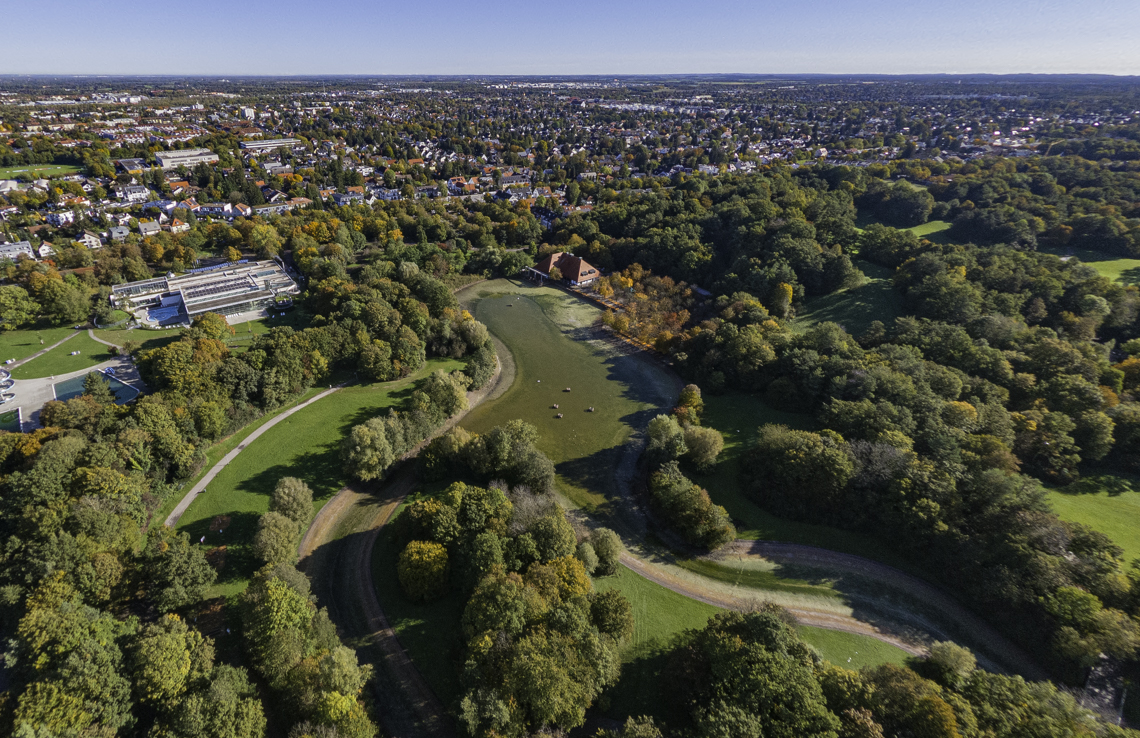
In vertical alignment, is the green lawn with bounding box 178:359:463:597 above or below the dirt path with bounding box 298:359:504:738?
above

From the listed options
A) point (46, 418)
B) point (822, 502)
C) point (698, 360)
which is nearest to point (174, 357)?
point (46, 418)

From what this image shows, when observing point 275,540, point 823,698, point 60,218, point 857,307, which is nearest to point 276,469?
point 275,540

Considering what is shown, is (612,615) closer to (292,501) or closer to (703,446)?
(703,446)

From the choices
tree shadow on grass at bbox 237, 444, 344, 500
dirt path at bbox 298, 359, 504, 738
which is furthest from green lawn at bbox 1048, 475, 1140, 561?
tree shadow on grass at bbox 237, 444, 344, 500

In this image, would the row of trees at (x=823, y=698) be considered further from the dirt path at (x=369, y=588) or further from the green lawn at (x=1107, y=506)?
the green lawn at (x=1107, y=506)

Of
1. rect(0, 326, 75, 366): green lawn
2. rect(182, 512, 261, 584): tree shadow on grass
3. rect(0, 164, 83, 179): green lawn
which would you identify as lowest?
rect(182, 512, 261, 584): tree shadow on grass

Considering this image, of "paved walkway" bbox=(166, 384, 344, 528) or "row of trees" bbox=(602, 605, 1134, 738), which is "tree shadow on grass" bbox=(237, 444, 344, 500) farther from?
"row of trees" bbox=(602, 605, 1134, 738)

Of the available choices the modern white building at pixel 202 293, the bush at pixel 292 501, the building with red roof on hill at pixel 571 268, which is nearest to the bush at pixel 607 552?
the bush at pixel 292 501
